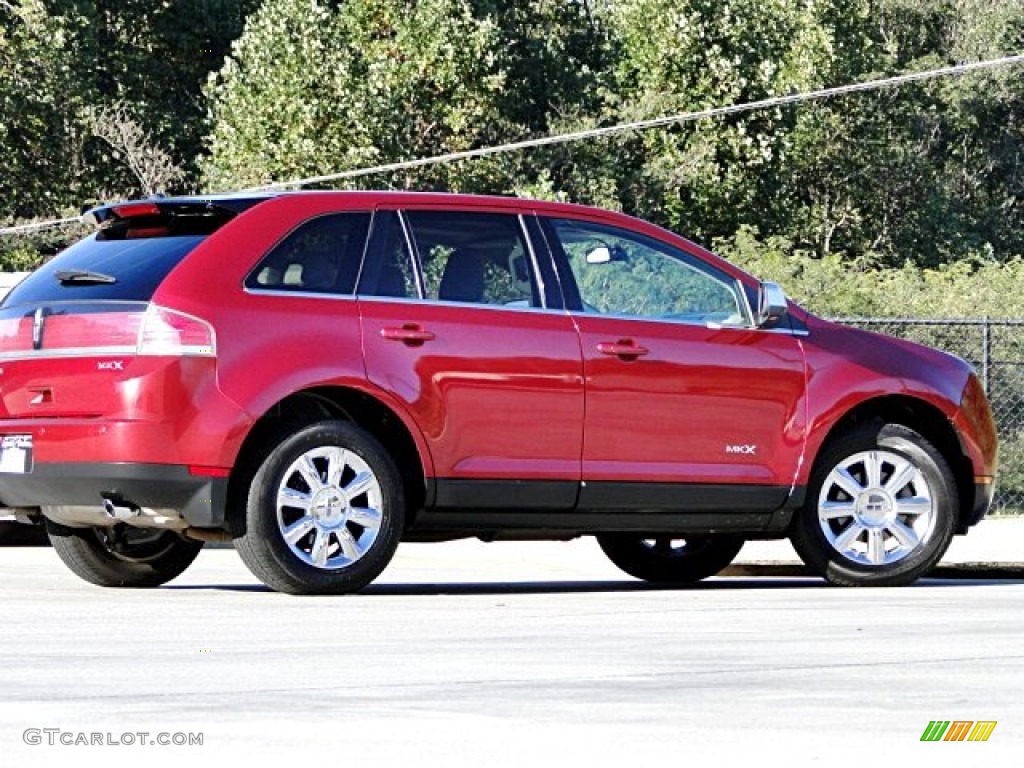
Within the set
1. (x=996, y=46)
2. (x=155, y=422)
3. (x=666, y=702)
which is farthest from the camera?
(x=996, y=46)

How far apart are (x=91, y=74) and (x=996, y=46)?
88.5 feet

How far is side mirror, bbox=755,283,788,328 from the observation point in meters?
11.8

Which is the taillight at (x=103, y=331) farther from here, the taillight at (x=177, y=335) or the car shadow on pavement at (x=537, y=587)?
the car shadow on pavement at (x=537, y=587)

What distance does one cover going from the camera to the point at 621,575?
14.3 meters

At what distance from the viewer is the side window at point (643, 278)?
11.7m

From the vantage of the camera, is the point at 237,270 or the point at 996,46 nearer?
the point at 237,270

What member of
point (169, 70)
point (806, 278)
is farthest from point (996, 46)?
point (806, 278)

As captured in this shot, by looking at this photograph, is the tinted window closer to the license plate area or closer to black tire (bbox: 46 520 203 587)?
the license plate area

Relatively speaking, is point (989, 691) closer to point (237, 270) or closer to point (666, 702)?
point (666, 702)

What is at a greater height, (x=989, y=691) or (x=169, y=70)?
(x=169, y=70)

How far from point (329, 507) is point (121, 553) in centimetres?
174

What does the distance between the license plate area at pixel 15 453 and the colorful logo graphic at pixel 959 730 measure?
18.6 ft

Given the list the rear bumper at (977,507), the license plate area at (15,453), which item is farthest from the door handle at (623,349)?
the license plate area at (15,453)

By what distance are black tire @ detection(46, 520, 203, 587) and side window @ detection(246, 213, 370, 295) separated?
1.77 meters
